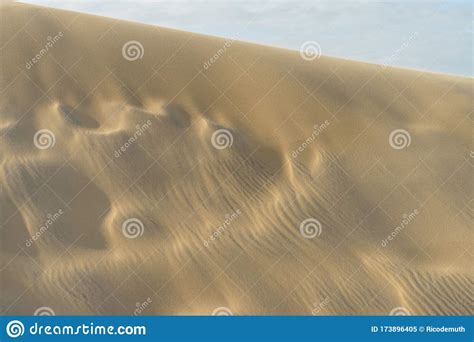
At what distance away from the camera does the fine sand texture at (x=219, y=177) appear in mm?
5562

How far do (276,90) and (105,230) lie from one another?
3.78 meters

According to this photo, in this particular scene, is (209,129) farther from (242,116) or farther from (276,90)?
(276,90)

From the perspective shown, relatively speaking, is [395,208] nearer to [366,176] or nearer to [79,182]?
[366,176]

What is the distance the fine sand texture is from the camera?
5.56 meters

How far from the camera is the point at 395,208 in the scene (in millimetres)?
6918

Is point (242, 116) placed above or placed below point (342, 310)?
above

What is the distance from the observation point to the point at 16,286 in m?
5.42

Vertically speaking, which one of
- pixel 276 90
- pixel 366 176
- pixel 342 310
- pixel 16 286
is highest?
pixel 276 90

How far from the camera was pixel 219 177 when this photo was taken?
23.2 ft

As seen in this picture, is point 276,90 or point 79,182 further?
point 276,90

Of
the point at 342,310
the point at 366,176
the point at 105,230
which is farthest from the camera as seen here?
the point at 366,176

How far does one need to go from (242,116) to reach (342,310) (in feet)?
12.6

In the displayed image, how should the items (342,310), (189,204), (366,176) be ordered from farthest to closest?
(366,176) → (189,204) → (342,310)

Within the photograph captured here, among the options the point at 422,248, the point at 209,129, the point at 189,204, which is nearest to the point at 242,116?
the point at 209,129
